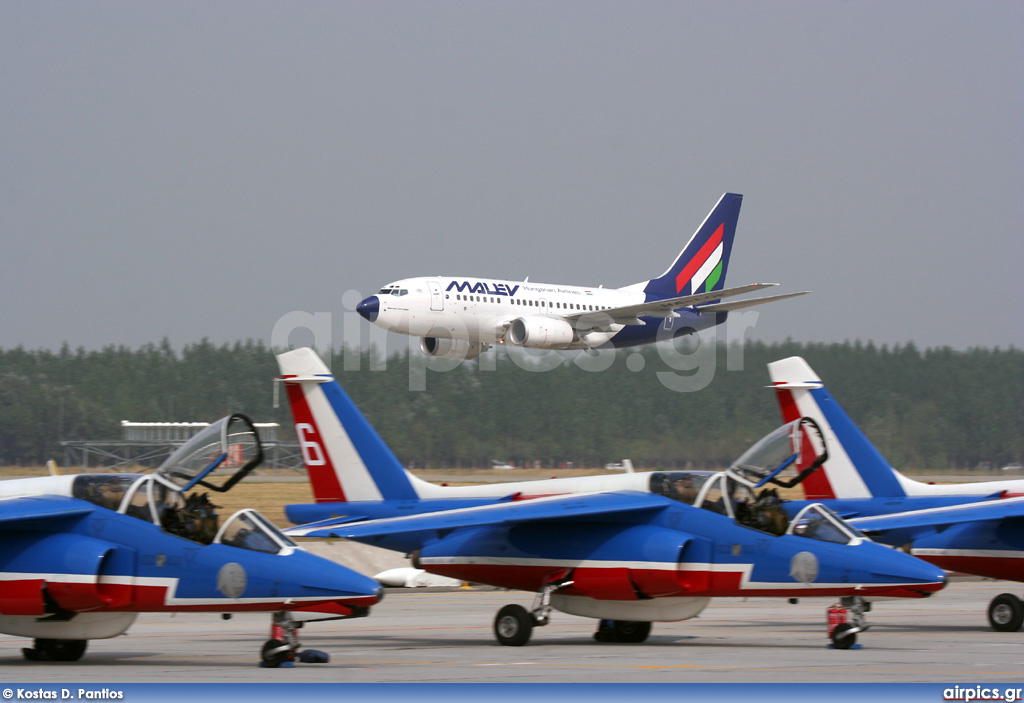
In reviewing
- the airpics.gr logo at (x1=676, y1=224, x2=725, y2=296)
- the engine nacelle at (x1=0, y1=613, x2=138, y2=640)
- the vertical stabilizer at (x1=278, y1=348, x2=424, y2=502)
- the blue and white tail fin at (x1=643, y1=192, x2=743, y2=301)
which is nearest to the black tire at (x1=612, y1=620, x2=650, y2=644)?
the vertical stabilizer at (x1=278, y1=348, x2=424, y2=502)

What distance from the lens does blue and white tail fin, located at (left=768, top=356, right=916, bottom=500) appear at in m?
19.9

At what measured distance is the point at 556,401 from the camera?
51.5 m

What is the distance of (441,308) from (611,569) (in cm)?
2683

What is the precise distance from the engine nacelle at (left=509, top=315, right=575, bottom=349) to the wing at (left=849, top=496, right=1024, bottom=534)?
24546 mm

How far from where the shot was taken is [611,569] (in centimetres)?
1470

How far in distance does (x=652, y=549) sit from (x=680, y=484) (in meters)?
1.12

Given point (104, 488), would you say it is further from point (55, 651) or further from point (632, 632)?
point (632, 632)

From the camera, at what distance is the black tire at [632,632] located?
15.4 metres

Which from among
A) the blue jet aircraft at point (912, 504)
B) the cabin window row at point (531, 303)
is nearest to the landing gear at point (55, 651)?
the blue jet aircraft at point (912, 504)

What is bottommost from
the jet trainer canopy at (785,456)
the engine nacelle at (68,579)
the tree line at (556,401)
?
the engine nacelle at (68,579)

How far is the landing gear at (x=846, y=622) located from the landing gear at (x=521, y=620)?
2954 mm

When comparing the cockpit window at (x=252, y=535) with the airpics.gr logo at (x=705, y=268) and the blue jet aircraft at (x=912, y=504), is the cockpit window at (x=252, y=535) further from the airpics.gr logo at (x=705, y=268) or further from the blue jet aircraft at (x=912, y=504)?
the airpics.gr logo at (x=705, y=268)

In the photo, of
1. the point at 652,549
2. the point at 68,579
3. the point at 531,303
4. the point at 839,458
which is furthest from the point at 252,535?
the point at 531,303

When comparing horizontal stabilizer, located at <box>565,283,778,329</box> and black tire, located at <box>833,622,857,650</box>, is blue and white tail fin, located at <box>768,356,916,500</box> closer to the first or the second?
black tire, located at <box>833,622,857,650</box>
